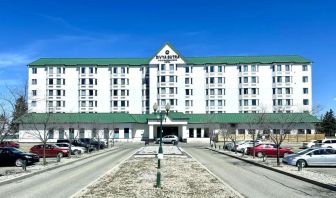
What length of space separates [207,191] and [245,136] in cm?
6630

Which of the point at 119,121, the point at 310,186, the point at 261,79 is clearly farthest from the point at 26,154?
the point at 261,79

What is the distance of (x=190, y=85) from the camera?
9769 centimetres

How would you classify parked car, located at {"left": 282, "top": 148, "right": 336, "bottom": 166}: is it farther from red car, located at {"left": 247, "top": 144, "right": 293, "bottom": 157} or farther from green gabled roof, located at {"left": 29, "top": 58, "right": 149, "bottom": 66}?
green gabled roof, located at {"left": 29, "top": 58, "right": 149, "bottom": 66}

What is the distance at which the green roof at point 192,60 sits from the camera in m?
98.2

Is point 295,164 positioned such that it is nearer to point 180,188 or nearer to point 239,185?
point 239,185

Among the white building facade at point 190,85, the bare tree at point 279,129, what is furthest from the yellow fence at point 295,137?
the white building facade at point 190,85

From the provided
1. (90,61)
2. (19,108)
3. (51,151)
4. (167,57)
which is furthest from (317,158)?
(90,61)

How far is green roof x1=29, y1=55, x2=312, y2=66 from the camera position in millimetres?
98250

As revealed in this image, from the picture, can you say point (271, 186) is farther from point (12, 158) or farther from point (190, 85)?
point (190, 85)

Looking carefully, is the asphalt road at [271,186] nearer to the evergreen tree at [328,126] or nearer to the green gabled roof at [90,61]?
the green gabled roof at [90,61]

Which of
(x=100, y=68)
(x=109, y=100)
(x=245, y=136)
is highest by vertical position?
(x=100, y=68)

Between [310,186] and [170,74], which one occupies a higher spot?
[170,74]

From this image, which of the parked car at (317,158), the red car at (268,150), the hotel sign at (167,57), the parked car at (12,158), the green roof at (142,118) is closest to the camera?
the parked car at (317,158)

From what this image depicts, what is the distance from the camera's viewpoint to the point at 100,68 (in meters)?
99.6
